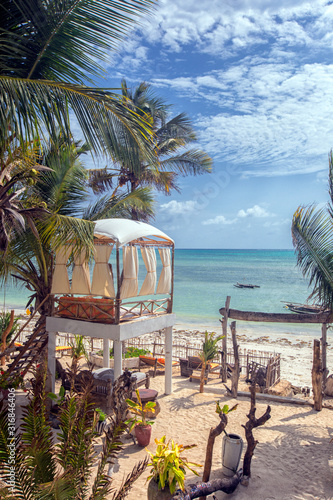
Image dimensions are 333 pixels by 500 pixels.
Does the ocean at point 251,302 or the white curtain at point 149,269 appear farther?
the ocean at point 251,302

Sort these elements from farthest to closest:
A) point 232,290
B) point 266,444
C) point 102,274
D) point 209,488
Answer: point 232,290
point 102,274
point 266,444
point 209,488

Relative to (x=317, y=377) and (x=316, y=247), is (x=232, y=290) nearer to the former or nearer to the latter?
(x=317, y=377)

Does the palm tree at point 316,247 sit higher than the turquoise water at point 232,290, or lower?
higher

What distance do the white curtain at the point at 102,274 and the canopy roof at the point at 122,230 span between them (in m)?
0.42

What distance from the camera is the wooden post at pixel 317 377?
1136 cm

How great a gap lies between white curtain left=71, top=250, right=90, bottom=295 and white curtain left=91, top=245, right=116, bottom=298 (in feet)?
1.01

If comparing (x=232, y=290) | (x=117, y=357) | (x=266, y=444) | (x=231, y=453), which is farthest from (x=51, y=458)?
(x=232, y=290)

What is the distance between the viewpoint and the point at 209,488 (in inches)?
241

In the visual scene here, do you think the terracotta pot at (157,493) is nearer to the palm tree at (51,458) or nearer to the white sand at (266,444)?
the white sand at (266,444)

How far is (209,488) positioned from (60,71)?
6.63 meters

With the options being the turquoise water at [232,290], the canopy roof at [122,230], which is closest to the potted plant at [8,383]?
the canopy roof at [122,230]

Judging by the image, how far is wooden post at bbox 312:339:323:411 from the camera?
37.3ft

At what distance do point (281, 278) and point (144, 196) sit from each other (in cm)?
7970

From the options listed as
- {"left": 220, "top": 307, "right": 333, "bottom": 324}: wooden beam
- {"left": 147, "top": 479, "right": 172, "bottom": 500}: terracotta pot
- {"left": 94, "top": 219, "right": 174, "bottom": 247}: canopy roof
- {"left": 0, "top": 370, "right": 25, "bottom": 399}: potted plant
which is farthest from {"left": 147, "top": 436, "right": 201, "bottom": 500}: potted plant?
{"left": 220, "top": 307, "right": 333, "bottom": 324}: wooden beam
